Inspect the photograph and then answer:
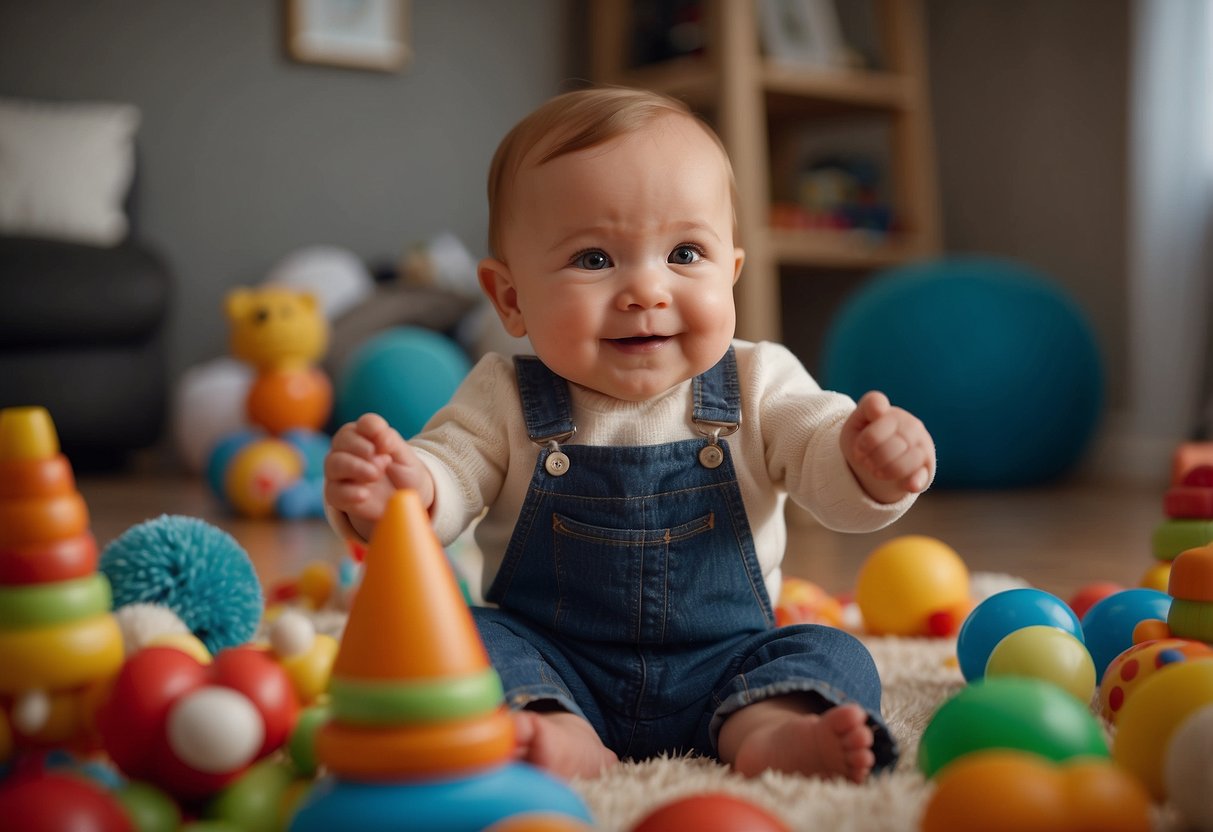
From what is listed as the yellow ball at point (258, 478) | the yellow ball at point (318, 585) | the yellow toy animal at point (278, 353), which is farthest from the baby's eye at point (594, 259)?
the yellow toy animal at point (278, 353)

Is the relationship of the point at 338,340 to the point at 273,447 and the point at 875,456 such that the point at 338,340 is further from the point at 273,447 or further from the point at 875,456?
the point at 875,456

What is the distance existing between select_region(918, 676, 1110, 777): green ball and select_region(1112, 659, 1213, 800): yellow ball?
2 centimetres

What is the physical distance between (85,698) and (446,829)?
0.76ft

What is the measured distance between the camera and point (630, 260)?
2.95 feet

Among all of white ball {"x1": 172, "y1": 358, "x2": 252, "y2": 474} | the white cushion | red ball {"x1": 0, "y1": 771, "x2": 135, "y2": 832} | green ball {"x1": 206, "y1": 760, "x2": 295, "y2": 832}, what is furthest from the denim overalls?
the white cushion

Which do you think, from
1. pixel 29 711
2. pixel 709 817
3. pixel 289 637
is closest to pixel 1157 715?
pixel 709 817

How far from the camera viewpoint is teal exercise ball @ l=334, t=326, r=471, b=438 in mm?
2682

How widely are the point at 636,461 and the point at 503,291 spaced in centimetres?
18

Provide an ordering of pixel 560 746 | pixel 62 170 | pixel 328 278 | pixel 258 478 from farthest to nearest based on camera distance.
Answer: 1. pixel 328 278
2. pixel 62 170
3. pixel 258 478
4. pixel 560 746

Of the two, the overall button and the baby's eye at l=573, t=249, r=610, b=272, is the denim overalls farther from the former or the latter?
the baby's eye at l=573, t=249, r=610, b=272

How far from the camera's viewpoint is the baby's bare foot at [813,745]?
734 millimetres

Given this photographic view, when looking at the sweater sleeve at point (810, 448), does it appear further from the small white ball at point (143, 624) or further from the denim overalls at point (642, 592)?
the small white ball at point (143, 624)

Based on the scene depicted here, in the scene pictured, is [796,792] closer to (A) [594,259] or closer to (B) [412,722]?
(B) [412,722]

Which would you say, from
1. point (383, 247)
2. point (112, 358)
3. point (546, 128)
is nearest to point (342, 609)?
point (546, 128)
